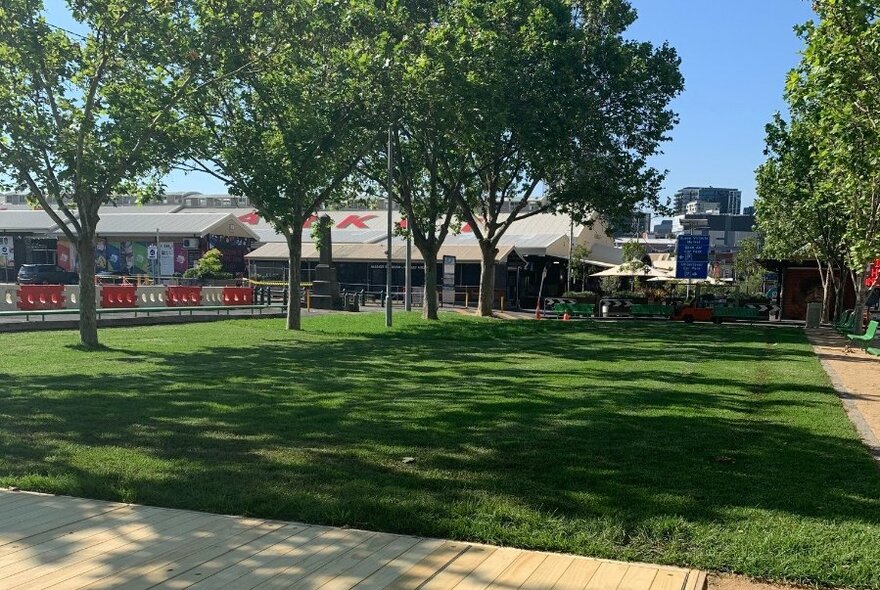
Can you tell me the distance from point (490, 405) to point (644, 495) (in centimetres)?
403

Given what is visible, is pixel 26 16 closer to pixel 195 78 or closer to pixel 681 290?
pixel 195 78

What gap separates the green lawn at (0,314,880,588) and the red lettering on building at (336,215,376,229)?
43834 mm

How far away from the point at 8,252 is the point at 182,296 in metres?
29.7

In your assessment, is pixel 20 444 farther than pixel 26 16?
No

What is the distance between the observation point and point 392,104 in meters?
20.7

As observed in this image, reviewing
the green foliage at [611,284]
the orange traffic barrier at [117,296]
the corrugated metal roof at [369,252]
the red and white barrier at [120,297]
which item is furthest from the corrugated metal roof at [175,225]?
the green foliage at [611,284]

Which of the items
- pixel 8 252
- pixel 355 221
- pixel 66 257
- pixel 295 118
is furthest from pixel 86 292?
pixel 355 221

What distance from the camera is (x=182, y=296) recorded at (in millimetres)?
27781

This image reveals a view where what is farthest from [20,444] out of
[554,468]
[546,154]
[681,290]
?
[681,290]

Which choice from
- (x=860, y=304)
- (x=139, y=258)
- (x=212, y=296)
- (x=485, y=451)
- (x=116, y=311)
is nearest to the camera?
(x=485, y=451)

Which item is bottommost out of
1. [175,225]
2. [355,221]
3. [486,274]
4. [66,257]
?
[486,274]

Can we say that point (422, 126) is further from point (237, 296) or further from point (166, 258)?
point (166, 258)

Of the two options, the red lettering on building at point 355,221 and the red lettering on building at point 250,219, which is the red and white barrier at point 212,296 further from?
the red lettering on building at point 250,219

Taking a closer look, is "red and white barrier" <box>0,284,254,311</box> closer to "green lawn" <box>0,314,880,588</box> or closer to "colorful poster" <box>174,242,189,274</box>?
"green lawn" <box>0,314,880,588</box>
